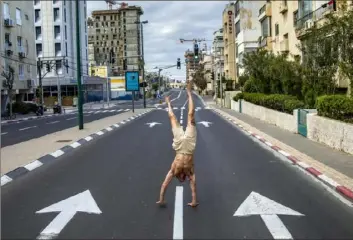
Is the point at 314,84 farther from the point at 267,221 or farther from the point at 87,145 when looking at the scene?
the point at 267,221

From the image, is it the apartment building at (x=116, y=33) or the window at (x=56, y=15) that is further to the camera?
the apartment building at (x=116, y=33)

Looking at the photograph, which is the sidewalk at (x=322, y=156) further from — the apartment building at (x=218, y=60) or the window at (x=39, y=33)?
the window at (x=39, y=33)

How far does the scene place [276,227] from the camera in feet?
21.4

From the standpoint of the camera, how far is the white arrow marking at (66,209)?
6.41 meters

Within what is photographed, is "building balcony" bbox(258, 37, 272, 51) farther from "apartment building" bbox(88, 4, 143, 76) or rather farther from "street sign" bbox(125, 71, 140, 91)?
"apartment building" bbox(88, 4, 143, 76)

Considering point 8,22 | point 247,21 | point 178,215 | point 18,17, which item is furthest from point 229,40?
point 178,215

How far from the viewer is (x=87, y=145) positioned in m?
17.5

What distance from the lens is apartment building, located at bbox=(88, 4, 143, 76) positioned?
467 feet

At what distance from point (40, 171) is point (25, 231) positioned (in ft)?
17.9

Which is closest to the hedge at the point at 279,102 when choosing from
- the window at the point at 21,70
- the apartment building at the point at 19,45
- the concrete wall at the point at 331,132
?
the concrete wall at the point at 331,132

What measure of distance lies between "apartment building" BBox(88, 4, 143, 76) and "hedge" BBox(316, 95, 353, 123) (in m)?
125

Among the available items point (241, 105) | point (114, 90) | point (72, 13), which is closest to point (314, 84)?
point (241, 105)

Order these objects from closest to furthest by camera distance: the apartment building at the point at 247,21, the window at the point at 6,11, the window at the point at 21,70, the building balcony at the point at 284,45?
1. the building balcony at the point at 284,45
2. the window at the point at 6,11
3. the window at the point at 21,70
4. the apartment building at the point at 247,21

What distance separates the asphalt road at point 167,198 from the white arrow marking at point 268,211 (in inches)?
2.7
